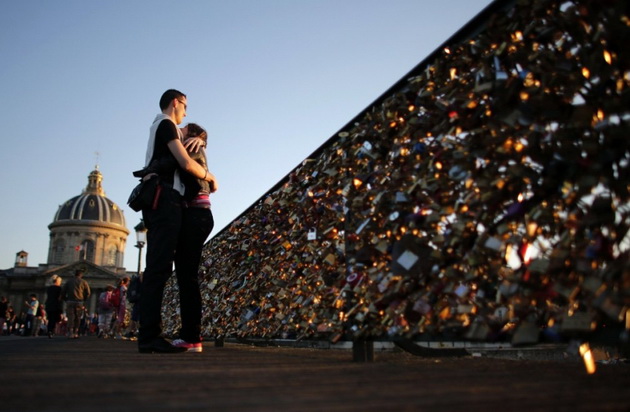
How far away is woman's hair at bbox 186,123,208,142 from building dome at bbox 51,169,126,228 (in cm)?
9863

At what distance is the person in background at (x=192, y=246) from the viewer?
4262 mm

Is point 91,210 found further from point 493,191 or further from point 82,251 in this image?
point 493,191

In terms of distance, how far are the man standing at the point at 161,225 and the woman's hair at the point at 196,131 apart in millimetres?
568

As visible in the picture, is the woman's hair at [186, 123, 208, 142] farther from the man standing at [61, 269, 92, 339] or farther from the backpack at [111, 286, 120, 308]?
the backpack at [111, 286, 120, 308]

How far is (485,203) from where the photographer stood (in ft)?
6.79

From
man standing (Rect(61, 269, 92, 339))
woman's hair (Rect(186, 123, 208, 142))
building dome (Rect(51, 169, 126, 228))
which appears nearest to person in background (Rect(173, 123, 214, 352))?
woman's hair (Rect(186, 123, 208, 142))

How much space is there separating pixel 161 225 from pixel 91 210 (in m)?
103

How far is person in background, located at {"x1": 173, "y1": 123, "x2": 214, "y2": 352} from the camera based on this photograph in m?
4.26

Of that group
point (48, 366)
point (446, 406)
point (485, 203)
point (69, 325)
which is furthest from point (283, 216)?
point (69, 325)

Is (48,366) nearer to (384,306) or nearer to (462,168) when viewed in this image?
(384,306)

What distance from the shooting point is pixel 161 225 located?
391cm

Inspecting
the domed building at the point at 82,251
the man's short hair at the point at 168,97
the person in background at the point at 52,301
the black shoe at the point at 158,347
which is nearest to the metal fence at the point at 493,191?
the black shoe at the point at 158,347

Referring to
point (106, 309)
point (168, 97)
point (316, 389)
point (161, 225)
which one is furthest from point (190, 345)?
point (106, 309)

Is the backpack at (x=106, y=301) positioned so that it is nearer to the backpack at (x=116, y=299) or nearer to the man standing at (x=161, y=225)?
the backpack at (x=116, y=299)
